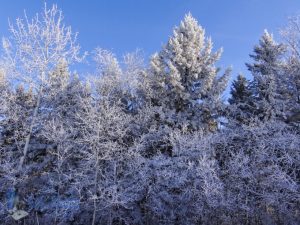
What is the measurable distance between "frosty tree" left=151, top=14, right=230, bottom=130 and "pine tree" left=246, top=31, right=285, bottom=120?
1832mm

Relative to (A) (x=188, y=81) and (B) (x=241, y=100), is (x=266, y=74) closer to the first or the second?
(B) (x=241, y=100)

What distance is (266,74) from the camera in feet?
61.1

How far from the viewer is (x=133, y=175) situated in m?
15.2

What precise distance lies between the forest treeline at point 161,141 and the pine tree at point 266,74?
7 centimetres

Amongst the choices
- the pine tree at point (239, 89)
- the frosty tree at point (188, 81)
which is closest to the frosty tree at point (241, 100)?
the pine tree at point (239, 89)

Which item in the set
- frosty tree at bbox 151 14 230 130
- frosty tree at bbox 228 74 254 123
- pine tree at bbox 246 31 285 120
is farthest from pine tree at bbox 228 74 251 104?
frosty tree at bbox 151 14 230 130

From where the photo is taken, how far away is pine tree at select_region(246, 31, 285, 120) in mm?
16895

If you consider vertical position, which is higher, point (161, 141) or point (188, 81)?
point (188, 81)

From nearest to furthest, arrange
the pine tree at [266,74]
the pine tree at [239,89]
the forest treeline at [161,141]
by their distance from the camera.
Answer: the forest treeline at [161,141] → the pine tree at [266,74] → the pine tree at [239,89]

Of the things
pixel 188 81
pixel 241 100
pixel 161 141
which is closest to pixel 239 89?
pixel 241 100

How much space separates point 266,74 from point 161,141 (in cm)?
749

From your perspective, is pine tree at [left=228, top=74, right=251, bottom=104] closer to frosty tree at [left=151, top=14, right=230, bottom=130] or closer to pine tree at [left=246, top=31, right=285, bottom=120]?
pine tree at [left=246, top=31, right=285, bottom=120]

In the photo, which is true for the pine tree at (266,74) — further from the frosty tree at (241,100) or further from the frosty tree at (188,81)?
the frosty tree at (188,81)

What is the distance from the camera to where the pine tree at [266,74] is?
16895 mm
